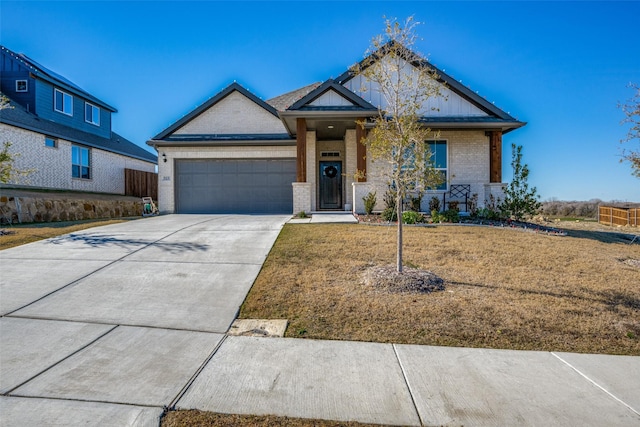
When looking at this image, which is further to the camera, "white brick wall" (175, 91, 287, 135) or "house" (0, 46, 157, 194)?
"white brick wall" (175, 91, 287, 135)

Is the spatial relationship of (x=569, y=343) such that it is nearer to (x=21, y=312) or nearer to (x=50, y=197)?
(x=21, y=312)

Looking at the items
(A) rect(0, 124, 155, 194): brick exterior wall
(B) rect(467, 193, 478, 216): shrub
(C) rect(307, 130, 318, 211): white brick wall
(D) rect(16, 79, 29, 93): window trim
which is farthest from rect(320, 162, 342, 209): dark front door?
(D) rect(16, 79, 29, 93): window trim

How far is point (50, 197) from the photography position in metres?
15.6

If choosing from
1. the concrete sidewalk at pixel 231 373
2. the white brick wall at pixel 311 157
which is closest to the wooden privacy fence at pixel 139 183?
the white brick wall at pixel 311 157

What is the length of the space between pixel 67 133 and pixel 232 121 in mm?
9166

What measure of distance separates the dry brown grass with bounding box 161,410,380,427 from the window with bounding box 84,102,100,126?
77.3 ft

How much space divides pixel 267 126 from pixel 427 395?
15.1 metres

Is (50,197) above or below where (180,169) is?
below

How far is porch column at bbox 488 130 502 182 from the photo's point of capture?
14.0 m

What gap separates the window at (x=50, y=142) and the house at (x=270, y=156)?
5.63m

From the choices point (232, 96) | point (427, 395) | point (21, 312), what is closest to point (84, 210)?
point (232, 96)

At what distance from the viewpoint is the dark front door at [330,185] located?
54.8 feet

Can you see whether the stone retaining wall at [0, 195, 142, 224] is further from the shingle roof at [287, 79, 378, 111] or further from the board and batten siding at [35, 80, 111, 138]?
the shingle roof at [287, 79, 378, 111]

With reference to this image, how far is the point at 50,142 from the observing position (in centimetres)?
1767
